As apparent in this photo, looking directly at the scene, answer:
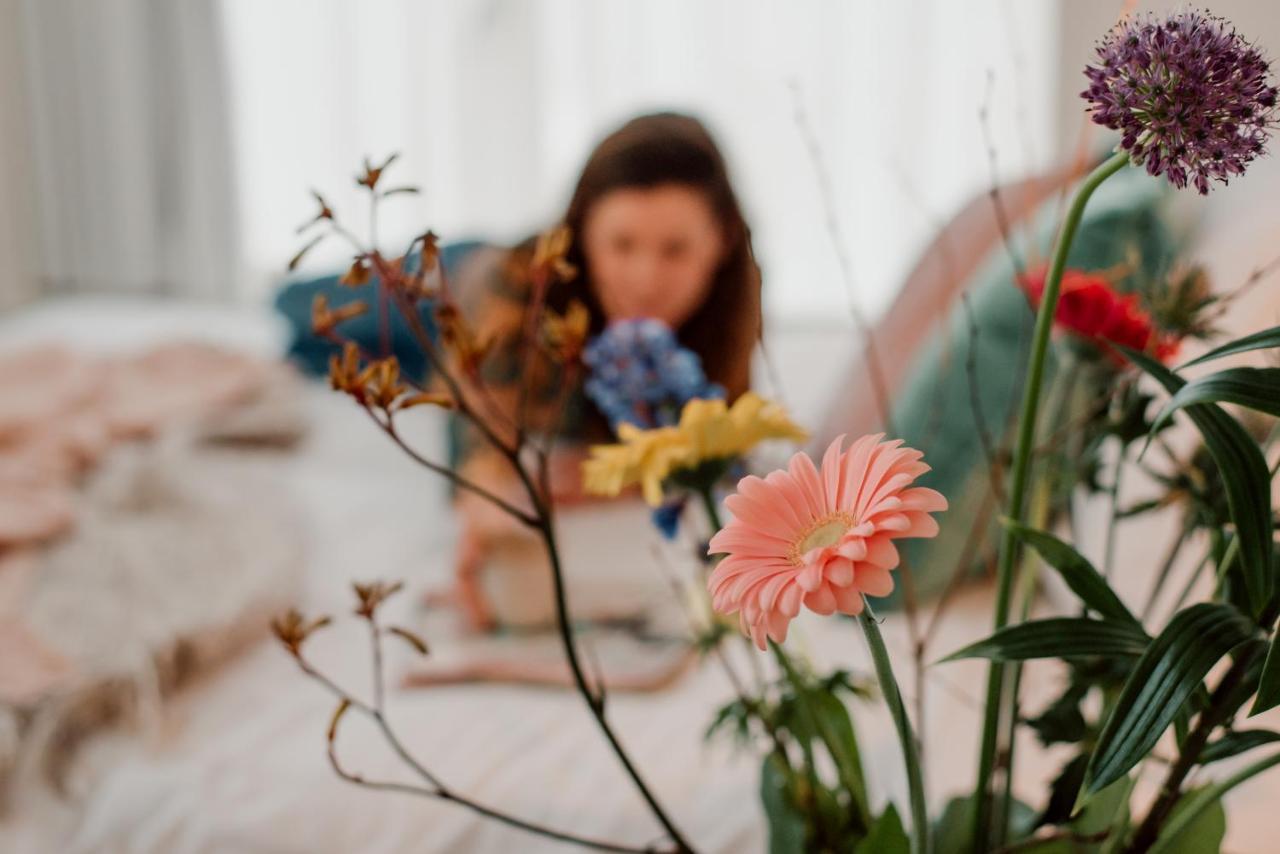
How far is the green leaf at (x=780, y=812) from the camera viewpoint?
545 millimetres

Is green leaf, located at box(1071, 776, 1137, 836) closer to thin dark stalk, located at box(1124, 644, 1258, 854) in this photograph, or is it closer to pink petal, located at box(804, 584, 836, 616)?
thin dark stalk, located at box(1124, 644, 1258, 854)

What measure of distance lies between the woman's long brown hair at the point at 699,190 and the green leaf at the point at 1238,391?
995 mm

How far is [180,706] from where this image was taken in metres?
1.04

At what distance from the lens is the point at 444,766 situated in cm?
93

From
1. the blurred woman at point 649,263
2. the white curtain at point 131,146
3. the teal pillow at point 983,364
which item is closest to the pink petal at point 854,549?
the teal pillow at point 983,364

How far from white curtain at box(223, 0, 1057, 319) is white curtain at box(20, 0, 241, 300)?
60 mm

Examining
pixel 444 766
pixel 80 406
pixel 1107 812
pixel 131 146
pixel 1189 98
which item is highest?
pixel 1189 98

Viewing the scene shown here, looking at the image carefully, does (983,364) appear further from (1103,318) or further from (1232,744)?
(1232,744)

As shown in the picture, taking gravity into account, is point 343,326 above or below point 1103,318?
below

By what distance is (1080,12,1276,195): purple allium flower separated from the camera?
33cm

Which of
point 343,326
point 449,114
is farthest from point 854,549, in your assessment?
point 449,114

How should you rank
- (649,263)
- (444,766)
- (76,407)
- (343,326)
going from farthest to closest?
(343,326)
(76,407)
(649,263)
(444,766)

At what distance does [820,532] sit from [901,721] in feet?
0.23

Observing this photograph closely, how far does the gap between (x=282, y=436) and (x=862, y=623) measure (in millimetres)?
1385
